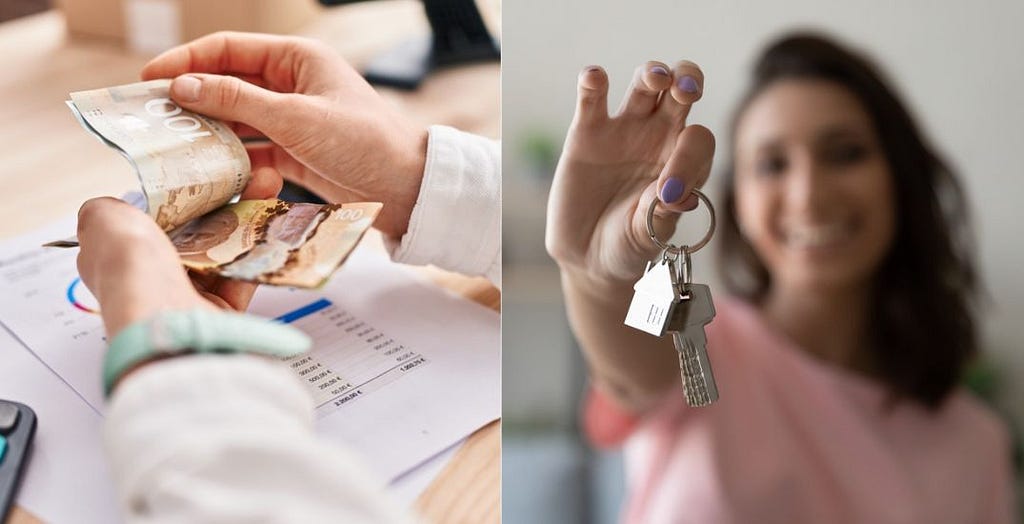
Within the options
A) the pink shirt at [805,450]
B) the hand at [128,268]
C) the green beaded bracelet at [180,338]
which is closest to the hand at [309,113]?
the hand at [128,268]

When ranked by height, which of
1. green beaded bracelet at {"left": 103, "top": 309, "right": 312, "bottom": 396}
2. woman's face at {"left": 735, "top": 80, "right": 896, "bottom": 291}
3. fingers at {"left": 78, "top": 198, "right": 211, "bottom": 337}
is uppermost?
woman's face at {"left": 735, "top": 80, "right": 896, "bottom": 291}

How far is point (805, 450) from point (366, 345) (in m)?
0.38

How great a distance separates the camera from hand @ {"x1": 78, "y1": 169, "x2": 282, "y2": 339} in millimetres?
486

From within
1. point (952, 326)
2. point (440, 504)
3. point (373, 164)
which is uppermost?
point (952, 326)

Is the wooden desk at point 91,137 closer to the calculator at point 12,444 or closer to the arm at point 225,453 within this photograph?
the calculator at point 12,444

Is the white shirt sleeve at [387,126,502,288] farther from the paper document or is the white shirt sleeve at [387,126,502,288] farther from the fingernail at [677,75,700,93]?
the fingernail at [677,75,700,93]

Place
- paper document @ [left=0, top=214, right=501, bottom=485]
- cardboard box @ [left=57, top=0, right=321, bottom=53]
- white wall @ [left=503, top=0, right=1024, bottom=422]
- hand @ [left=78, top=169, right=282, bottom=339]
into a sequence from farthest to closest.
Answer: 1. cardboard box @ [left=57, top=0, right=321, bottom=53]
2. paper document @ [left=0, top=214, right=501, bottom=485]
3. hand @ [left=78, top=169, right=282, bottom=339]
4. white wall @ [left=503, top=0, right=1024, bottom=422]

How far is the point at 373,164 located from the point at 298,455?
0.38m

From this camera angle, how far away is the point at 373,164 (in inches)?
28.8

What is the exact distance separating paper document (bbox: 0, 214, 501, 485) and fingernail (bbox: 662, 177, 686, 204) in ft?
0.84

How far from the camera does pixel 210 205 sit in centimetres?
65

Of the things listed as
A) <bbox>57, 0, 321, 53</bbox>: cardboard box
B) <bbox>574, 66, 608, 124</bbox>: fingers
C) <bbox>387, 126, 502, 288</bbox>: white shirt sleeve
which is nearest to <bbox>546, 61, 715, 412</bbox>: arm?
<bbox>574, 66, 608, 124</bbox>: fingers

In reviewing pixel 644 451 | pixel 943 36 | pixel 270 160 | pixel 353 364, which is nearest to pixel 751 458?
pixel 644 451

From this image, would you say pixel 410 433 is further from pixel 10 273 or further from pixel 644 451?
pixel 10 273
